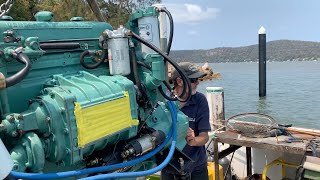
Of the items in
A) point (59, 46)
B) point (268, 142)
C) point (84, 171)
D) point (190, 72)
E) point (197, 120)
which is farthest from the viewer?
point (268, 142)

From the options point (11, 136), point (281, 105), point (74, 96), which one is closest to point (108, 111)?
point (74, 96)

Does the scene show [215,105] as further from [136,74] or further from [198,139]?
[136,74]

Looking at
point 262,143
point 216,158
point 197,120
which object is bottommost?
point 216,158

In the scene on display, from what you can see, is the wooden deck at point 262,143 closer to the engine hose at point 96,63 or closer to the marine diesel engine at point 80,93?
the marine diesel engine at point 80,93

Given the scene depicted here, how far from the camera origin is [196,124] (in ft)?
11.6

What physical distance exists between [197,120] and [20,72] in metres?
2.10

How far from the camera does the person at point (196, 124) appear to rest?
3.31 metres

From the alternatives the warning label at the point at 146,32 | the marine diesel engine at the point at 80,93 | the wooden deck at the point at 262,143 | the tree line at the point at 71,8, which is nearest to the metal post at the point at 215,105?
the wooden deck at the point at 262,143

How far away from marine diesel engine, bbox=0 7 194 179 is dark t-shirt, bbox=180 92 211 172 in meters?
0.88

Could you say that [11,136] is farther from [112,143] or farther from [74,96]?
[112,143]

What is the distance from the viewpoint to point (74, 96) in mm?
1750

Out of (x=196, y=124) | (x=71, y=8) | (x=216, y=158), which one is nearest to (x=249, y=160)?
(x=216, y=158)

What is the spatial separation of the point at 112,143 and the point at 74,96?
38 centimetres

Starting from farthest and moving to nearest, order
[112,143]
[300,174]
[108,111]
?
[300,174] → [112,143] → [108,111]
